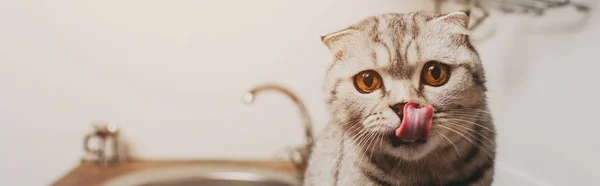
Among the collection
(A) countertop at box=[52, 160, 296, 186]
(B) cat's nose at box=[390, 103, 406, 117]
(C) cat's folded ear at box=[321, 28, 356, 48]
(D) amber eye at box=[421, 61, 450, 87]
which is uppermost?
(A) countertop at box=[52, 160, 296, 186]

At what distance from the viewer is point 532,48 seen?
0.32 meters

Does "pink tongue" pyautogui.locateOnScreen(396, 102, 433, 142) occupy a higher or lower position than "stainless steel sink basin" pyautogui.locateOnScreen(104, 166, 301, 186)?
lower

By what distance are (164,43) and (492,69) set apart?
64 centimetres

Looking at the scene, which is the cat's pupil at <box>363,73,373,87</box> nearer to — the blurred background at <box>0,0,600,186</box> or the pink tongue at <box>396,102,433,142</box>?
the pink tongue at <box>396,102,433,142</box>

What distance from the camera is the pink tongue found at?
0.25 meters

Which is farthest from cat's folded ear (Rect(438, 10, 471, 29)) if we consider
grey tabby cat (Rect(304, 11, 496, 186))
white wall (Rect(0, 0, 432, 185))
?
white wall (Rect(0, 0, 432, 185))

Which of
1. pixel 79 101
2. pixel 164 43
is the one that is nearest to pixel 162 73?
pixel 164 43

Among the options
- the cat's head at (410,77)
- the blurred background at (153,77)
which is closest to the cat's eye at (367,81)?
the cat's head at (410,77)

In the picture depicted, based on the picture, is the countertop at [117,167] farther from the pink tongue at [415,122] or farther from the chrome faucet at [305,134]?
the pink tongue at [415,122]

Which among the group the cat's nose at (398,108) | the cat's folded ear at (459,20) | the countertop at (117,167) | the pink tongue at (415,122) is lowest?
the pink tongue at (415,122)

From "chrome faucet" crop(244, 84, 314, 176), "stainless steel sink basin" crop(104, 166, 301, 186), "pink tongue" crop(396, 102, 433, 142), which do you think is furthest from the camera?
"stainless steel sink basin" crop(104, 166, 301, 186)

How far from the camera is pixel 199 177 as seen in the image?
29.5 inches

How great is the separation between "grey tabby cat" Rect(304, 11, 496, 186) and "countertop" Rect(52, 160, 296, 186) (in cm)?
42

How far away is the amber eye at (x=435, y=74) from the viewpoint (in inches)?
10.6
